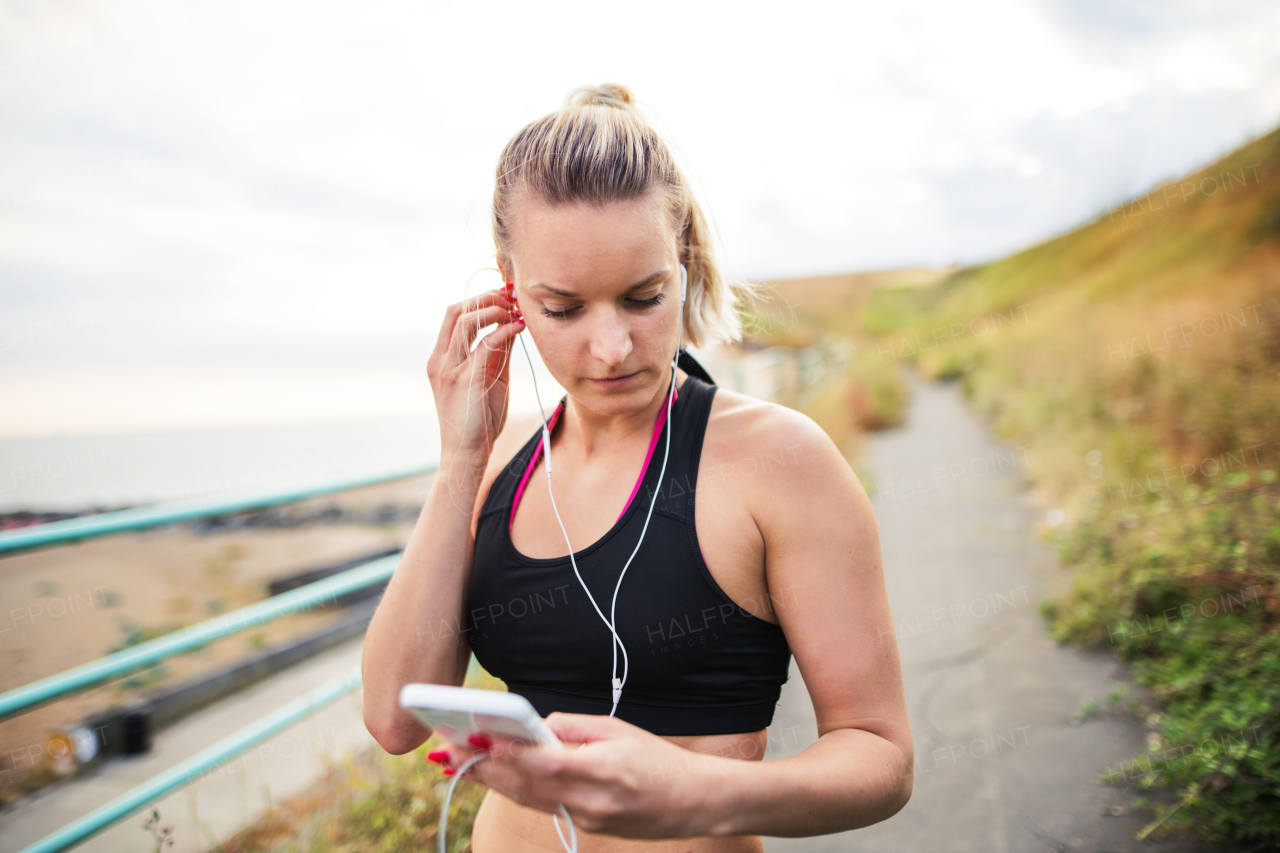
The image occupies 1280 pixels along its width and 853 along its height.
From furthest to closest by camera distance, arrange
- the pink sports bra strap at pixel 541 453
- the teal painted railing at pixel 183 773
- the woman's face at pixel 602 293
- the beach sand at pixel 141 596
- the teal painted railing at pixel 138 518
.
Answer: the beach sand at pixel 141 596 → the teal painted railing at pixel 183 773 → the teal painted railing at pixel 138 518 → the pink sports bra strap at pixel 541 453 → the woman's face at pixel 602 293

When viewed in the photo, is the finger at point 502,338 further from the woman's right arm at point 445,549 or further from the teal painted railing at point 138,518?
the teal painted railing at point 138,518

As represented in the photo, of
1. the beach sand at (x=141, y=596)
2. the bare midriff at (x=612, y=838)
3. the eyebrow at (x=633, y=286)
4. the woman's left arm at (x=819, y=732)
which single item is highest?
the eyebrow at (x=633, y=286)

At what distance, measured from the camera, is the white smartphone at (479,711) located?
0.72 m

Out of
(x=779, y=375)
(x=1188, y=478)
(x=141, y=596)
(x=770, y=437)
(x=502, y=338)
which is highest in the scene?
(x=502, y=338)

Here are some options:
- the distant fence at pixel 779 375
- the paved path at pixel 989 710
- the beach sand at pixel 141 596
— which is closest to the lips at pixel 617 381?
the distant fence at pixel 779 375

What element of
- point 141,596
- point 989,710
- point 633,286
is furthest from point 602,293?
point 141,596

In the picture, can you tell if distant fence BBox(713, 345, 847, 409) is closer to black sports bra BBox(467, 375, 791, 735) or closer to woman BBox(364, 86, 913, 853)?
woman BBox(364, 86, 913, 853)

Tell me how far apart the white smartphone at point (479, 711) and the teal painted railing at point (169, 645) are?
173 cm

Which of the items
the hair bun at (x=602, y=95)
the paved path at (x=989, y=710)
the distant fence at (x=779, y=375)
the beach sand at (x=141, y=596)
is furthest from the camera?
the distant fence at (x=779, y=375)

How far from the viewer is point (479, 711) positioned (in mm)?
737

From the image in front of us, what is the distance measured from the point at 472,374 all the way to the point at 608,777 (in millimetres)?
901

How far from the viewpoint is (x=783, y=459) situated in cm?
Result: 117

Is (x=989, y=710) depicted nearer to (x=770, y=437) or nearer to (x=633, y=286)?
(x=770, y=437)

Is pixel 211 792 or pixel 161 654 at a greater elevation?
pixel 161 654
